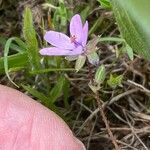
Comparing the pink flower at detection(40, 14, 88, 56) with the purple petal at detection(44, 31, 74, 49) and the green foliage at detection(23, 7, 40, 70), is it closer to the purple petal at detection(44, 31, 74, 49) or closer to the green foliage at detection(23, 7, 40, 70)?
the purple petal at detection(44, 31, 74, 49)

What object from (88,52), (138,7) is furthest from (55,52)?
(138,7)

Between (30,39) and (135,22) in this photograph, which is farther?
(30,39)

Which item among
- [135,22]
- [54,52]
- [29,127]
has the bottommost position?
[29,127]

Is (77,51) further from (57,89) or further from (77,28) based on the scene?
(57,89)

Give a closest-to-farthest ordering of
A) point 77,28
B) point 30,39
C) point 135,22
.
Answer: point 135,22, point 77,28, point 30,39

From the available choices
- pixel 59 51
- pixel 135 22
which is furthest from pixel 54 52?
pixel 135 22

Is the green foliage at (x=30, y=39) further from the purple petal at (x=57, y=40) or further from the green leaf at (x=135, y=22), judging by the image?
the green leaf at (x=135, y=22)
